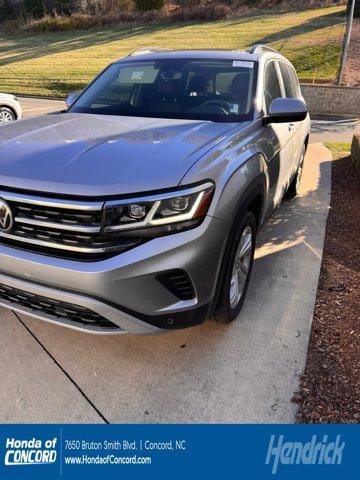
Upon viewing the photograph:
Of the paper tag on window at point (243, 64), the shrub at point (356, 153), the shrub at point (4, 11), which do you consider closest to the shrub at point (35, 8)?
the shrub at point (4, 11)

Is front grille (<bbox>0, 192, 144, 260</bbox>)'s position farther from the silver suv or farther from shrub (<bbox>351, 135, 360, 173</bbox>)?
shrub (<bbox>351, 135, 360, 173</bbox>)

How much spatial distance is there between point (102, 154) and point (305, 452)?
1904mm

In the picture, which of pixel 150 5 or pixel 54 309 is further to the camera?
pixel 150 5

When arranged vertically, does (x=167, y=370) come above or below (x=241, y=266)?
below

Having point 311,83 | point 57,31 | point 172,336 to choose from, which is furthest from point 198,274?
point 57,31

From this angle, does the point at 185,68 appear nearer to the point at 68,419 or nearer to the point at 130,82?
the point at 130,82

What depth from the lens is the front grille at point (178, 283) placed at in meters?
2.28

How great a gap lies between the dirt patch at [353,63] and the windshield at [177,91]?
15.7 metres

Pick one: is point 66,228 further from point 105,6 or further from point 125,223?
point 105,6

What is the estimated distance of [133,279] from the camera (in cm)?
221

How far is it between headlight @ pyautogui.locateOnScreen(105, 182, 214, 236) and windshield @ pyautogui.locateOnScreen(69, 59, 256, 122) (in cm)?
129

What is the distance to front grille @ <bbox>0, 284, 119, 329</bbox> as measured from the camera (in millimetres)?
2354

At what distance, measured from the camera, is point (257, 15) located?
102 feet

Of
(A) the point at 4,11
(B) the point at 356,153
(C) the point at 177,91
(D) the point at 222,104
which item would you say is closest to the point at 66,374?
(D) the point at 222,104
